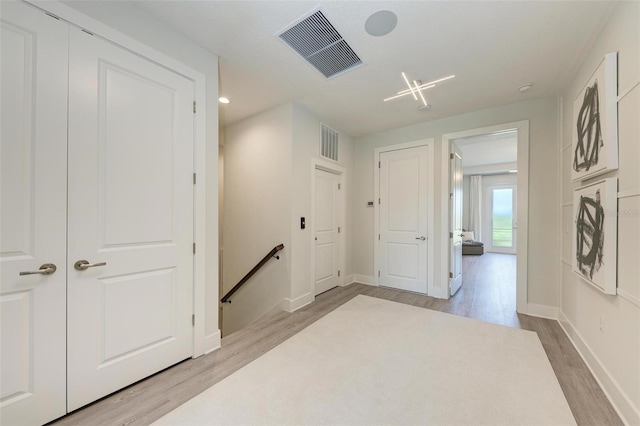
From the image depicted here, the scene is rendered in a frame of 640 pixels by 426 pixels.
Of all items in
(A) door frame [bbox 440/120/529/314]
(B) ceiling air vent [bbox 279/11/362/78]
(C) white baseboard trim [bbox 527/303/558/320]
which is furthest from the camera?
(A) door frame [bbox 440/120/529/314]

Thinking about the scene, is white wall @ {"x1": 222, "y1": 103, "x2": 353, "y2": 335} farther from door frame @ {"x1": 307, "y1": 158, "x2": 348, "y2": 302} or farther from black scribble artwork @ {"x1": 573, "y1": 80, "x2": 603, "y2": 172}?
black scribble artwork @ {"x1": 573, "y1": 80, "x2": 603, "y2": 172}

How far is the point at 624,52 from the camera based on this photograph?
61.4 inches

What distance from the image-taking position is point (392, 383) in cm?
178

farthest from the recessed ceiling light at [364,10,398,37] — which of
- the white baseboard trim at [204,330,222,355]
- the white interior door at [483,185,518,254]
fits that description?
the white interior door at [483,185,518,254]

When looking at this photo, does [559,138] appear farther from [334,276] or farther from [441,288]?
[334,276]

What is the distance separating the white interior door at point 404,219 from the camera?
3.86 m

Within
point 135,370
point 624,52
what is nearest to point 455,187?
point 624,52

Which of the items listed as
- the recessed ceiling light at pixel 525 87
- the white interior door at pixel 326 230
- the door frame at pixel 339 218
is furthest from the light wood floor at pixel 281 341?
the recessed ceiling light at pixel 525 87

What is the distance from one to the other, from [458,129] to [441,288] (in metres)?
2.43

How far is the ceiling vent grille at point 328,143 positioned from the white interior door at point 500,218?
7.46 metres

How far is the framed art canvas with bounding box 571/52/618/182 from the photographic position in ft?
5.35

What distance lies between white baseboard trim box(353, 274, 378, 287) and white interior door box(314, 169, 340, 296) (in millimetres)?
494

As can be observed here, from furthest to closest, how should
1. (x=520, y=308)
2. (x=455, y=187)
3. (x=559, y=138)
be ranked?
(x=455, y=187) → (x=520, y=308) → (x=559, y=138)

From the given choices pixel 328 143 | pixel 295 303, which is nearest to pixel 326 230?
pixel 295 303
